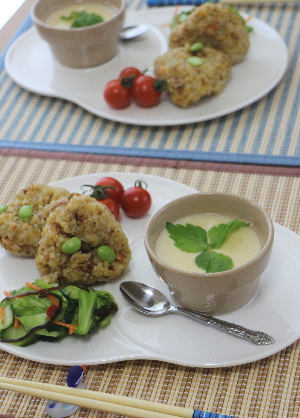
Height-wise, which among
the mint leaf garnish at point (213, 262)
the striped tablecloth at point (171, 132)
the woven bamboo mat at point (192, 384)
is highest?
the mint leaf garnish at point (213, 262)

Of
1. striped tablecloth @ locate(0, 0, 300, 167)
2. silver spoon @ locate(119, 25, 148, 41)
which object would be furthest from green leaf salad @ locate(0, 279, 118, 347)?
silver spoon @ locate(119, 25, 148, 41)

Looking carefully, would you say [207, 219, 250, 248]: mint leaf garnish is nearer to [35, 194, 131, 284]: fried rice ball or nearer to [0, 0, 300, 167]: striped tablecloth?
[35, 194, 131, 284]: fried rice ball

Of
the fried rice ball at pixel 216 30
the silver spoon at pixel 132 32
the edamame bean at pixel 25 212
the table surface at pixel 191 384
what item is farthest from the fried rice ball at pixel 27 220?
the silver spoon at pixel 132 32

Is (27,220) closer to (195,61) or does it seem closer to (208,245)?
(208,245)

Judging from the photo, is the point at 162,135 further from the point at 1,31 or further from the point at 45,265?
the point at 1,31

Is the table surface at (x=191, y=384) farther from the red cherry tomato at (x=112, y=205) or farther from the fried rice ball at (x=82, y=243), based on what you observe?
the red cherry tomato at (x=112, y=205)

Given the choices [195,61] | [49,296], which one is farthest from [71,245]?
[195,61]
